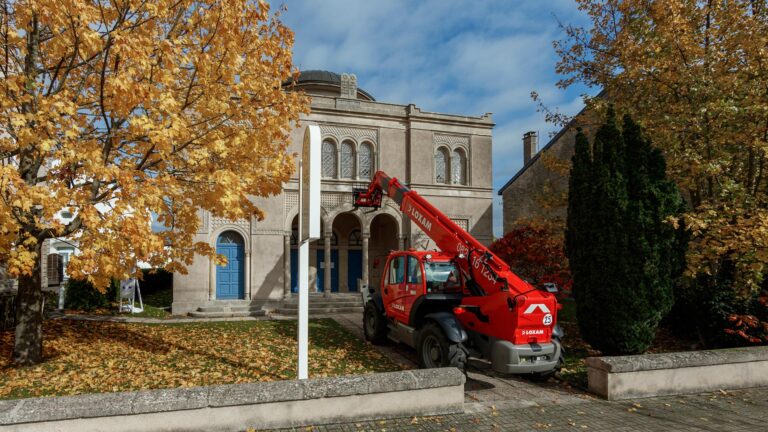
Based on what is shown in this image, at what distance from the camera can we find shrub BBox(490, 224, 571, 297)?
13.3 meters

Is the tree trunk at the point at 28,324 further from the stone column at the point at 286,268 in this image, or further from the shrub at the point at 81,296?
the stone column at the point at 286,268

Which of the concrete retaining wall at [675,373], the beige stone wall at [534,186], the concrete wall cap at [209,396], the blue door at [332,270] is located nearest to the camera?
the concrete wall cap at [209,396]

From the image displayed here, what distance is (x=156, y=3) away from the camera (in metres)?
6.67

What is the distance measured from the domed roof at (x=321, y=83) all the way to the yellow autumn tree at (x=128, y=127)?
13.0 meters

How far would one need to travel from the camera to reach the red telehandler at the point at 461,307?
264 inches

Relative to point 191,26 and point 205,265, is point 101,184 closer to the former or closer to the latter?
point 191,26

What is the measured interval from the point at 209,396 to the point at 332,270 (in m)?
14.9

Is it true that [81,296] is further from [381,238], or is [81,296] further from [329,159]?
[381,238]

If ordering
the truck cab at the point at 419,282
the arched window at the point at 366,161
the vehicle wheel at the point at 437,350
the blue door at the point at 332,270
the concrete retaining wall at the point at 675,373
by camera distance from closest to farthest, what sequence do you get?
the concrete retaining wall at the point at 675,373, the vehicle wheel at the point at 437,350, the truck cab at the point at 419,282, the arched window at the point at 366,161, the blue door at the point at 332,270

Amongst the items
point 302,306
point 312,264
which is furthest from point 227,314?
point 302,306

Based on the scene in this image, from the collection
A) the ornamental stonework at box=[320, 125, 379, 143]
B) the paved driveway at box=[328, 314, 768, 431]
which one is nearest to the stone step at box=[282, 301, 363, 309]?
the ornamental stonework at box=[320, 125, 379, 143]

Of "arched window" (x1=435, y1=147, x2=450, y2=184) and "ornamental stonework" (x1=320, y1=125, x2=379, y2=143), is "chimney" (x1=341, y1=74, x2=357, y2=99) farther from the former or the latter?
"arched window" (x1=435, y1=147, x2=450, y2=184)

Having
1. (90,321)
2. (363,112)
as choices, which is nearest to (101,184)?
(90,321)

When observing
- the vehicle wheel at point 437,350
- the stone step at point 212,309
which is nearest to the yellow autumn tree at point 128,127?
the vehicle wheel at point 437,350
